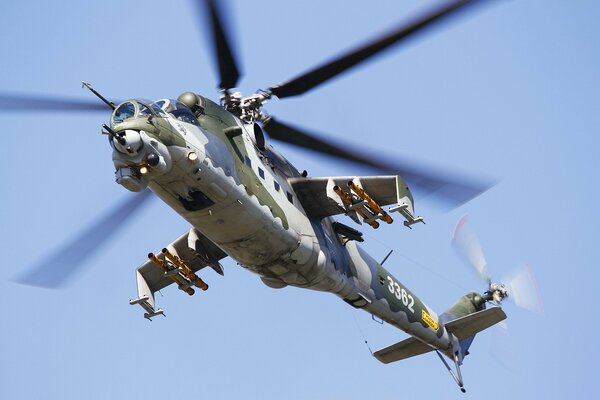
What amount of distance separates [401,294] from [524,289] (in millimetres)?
4192

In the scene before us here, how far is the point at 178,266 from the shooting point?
23.4m

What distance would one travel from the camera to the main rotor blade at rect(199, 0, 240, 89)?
1820cm

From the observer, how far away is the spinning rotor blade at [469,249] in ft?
93.5

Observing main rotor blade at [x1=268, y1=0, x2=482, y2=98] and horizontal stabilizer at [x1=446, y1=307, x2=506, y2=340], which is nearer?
main rotor blade at [x1=268, y1=0, x2=482, y2=98]

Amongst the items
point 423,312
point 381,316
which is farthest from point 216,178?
point 423,312

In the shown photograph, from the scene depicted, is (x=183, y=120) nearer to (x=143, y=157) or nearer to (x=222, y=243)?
(x=143, y=157)

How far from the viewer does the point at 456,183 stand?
21141mm

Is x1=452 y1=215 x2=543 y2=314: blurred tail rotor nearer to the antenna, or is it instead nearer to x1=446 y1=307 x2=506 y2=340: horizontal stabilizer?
x1=446 y1=307 x2=506 y2=340: horizontal stabilizer

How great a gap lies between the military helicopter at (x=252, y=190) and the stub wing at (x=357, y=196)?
0.09 feet

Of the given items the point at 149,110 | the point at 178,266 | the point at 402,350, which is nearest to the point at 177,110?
the point at 149,110

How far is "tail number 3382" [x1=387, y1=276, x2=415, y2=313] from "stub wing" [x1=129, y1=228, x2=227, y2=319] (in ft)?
14.6

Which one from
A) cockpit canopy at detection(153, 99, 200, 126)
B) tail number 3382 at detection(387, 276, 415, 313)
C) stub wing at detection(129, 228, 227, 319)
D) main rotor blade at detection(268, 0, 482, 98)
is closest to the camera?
main rotor blade at detection(268, 0, 482, 98)

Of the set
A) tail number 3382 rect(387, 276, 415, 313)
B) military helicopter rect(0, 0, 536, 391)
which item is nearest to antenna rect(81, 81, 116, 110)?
military helicopter rect(0, 0, 536, 391)

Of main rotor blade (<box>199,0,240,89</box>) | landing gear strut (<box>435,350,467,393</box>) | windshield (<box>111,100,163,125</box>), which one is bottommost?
landing gear strut (<box>435,350,467,393</box>)
